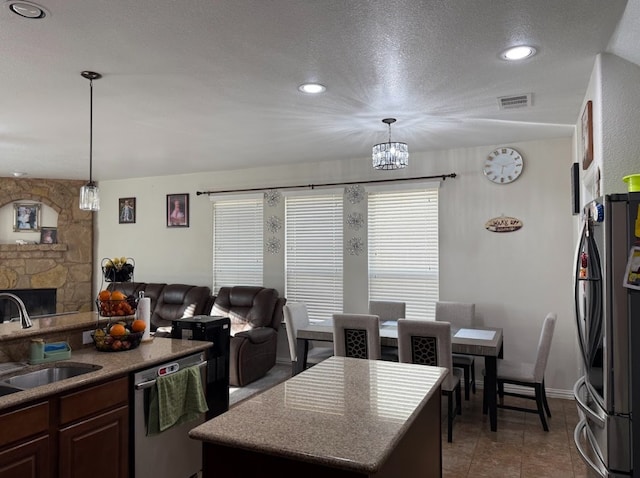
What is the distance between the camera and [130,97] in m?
3.36

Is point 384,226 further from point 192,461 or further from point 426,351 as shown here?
point 192,461

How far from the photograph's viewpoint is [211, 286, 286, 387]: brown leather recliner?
5047mm

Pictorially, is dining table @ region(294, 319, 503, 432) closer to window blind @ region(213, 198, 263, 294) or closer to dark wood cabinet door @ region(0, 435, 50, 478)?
window blind @ region(213, 198, 263, 294)

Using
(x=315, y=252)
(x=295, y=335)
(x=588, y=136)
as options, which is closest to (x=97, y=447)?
(x=295, y=335)

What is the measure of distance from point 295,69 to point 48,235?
18.9 feet

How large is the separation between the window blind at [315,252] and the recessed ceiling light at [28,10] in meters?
3.91

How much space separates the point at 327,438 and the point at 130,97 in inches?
113

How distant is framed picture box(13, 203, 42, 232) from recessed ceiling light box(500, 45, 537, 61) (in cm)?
678

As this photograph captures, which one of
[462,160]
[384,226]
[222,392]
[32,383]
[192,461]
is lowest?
[192,461]

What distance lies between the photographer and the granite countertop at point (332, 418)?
4.57 feet

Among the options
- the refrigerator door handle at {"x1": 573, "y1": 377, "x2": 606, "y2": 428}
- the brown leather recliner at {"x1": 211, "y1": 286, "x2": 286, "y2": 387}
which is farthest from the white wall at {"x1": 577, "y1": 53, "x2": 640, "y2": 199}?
the brown leather recliner at {"x1": 211, "y1": 286, "x2": 286, "y2": 387}

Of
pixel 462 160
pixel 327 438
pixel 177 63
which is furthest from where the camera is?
pixel 462 160

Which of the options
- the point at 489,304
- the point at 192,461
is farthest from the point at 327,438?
the point at 489,304

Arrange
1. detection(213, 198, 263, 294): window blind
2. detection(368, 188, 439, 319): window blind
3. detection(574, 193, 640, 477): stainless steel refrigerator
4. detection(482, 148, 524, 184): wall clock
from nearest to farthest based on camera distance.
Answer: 1. detection(574, 193, 640, 477): stainless steel refrigerator
2. detection(482, 148, 524, 184): wall clock
3. detection(368, 188, 439, 319): window blind
4. detection(213, 198, 263, 294): window blind
